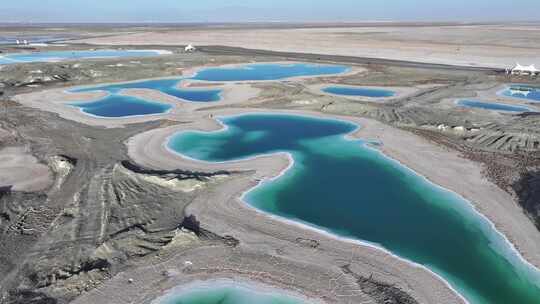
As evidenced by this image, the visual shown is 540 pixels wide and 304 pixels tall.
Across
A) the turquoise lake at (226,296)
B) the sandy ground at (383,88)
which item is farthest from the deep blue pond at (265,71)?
the turquoise lake at (226,296)

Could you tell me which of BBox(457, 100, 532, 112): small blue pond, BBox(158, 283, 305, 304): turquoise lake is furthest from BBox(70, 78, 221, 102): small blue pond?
BBox(158, 283, 305, 304): turquoise lake

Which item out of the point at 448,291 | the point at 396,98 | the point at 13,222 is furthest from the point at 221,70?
the point at 448,291

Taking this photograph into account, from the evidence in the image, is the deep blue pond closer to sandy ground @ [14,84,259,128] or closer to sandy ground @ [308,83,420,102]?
sandy ground @ [14,84,259,128]

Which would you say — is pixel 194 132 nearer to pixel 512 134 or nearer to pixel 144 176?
pixel 144 176

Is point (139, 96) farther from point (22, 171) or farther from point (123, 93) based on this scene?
point (22, 171)

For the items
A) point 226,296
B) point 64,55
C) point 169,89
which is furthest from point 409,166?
point 64,55

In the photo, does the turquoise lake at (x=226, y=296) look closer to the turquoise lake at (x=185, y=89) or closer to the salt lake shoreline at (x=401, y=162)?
the salt lake shoreline at (x=401, y=162)
